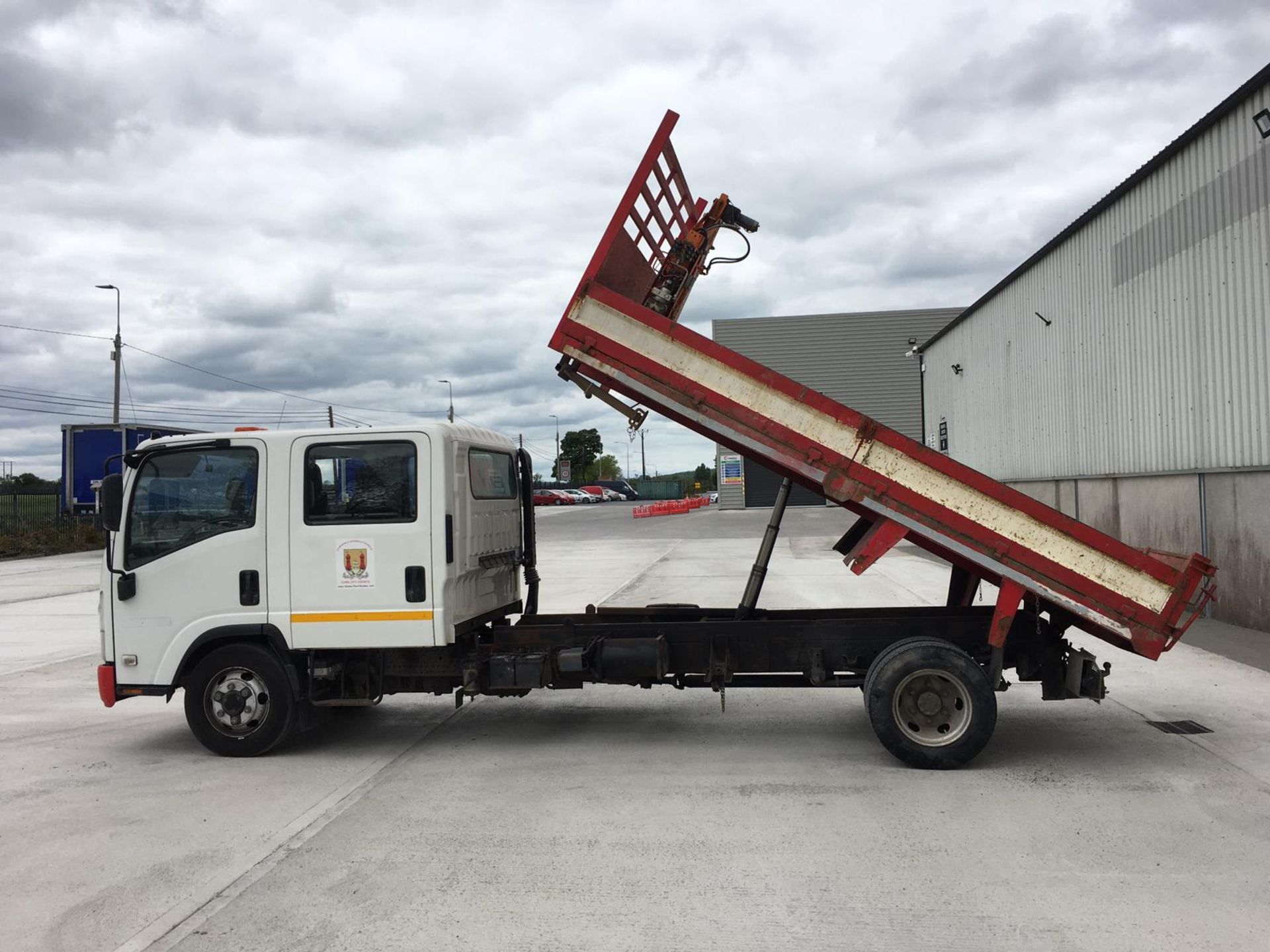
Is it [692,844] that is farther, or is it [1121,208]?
[1121,208]

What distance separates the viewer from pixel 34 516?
103ft

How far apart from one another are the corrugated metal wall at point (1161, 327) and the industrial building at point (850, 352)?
99.1ft

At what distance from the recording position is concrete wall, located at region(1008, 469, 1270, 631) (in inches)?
436

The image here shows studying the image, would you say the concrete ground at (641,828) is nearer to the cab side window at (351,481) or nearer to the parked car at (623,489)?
the cab side window at (351,481)

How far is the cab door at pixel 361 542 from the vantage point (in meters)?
6.18

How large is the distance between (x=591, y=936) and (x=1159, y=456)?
12.8 meters

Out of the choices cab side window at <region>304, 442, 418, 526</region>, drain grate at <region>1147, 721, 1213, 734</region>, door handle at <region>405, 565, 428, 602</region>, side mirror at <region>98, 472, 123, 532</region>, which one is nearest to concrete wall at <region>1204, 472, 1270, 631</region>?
drain grate at <region>1147, 721, 1213, 734</region>

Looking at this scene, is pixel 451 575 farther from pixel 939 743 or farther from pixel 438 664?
pixel 939 743

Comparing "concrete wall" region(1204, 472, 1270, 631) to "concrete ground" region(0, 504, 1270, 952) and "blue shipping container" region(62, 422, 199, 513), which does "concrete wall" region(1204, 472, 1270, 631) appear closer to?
"concrete ground" region(0, 504, 1270, 952)

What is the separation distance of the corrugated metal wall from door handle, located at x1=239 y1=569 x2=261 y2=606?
10.9 metres

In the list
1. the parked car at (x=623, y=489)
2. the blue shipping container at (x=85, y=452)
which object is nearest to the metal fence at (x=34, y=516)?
the blue shipping container at (x=85, y=452)

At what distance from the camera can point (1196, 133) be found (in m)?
12.0

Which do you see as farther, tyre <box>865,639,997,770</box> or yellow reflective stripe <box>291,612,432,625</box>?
yellow reflective stripe <box>291,612,432,625</box>

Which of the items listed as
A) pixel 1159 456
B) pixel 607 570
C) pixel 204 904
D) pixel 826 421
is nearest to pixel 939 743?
pixel 826 421
